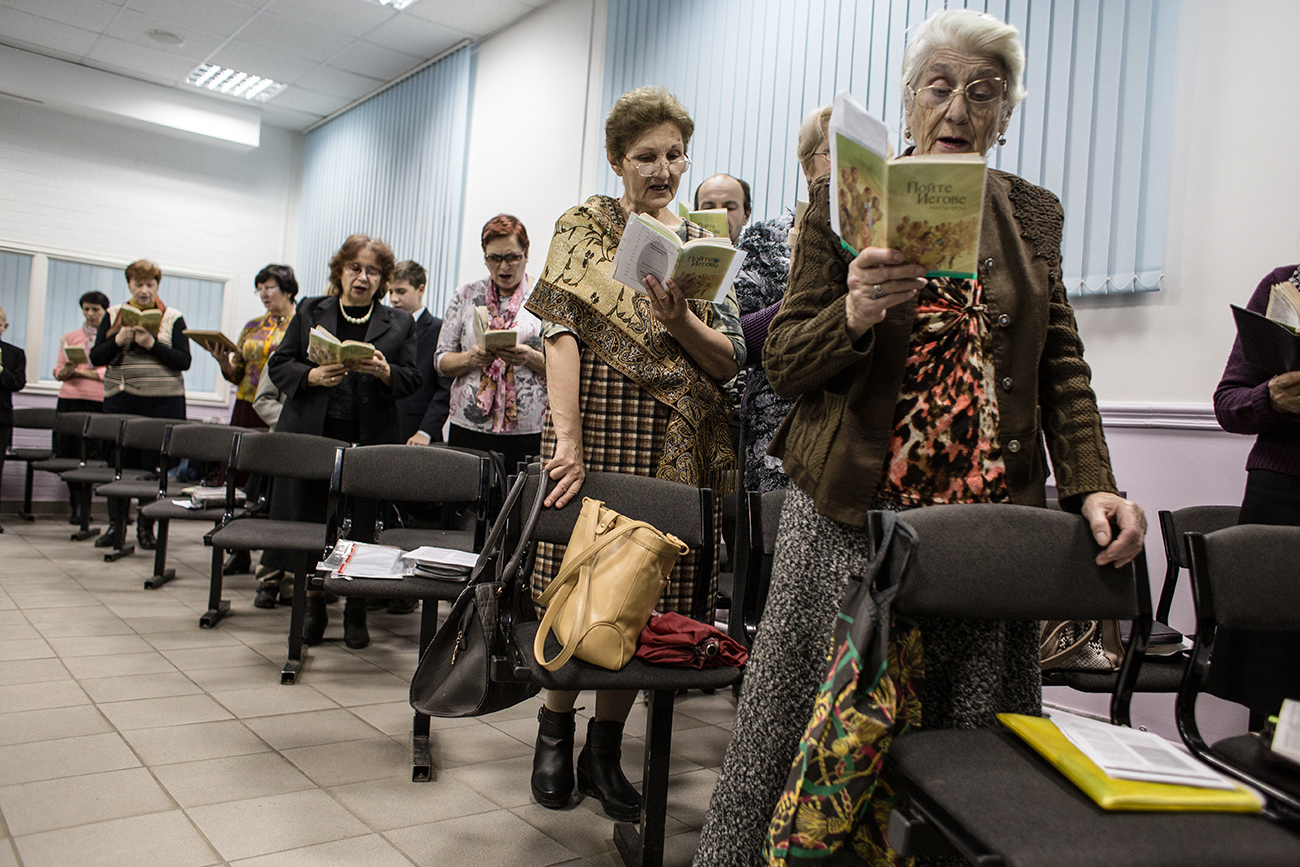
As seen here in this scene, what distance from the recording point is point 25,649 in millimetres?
3326

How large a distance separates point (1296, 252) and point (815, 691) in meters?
2.43

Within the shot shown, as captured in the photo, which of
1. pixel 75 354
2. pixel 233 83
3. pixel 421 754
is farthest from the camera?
pixel 233 83

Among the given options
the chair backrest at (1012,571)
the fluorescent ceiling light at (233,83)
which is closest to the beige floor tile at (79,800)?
the chair backrest at (1012,571)

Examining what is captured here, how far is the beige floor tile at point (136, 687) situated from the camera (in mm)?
2859

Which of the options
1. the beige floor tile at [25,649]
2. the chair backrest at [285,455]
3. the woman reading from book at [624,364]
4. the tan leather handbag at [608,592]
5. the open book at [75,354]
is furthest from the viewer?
the open book at [75,354]

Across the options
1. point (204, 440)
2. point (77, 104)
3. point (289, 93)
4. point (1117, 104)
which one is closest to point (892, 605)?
point (1117, 104)

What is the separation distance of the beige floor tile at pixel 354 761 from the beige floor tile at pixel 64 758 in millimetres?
416

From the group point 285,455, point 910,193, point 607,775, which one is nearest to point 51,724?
point 285,455

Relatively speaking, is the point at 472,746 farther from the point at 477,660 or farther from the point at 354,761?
the point at 477,660

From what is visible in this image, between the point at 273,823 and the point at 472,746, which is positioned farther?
the point at 472,746

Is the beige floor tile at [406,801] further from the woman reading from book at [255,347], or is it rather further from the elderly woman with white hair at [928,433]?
the woman reading from book at [255,347]

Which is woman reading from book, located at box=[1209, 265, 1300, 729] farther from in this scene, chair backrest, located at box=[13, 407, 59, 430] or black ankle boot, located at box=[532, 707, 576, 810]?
chair backrest, located at box=[13, 407, 59, 430]

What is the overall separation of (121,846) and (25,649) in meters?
1.91

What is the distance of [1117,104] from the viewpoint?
125 inches
